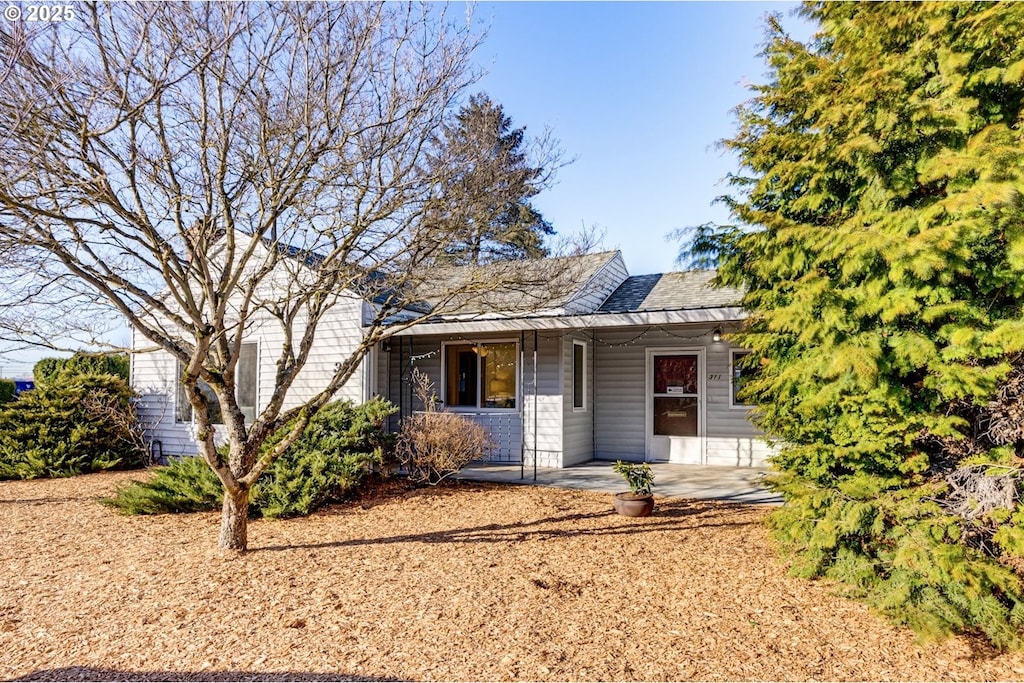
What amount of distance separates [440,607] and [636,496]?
126 inches

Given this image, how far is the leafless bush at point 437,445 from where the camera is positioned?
8.62m

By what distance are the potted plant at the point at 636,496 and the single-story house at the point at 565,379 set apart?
130 inches

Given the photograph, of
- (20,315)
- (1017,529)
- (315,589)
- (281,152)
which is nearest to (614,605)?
(315,589)

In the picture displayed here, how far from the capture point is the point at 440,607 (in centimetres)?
430

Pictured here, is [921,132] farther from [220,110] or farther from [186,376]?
[186,376]

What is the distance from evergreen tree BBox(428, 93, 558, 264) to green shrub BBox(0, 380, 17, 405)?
1259 centimetres

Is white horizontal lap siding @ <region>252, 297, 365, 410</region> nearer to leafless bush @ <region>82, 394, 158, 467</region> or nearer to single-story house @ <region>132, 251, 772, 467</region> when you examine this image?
single-story house @ <region>132, 251, 772, 467</region>

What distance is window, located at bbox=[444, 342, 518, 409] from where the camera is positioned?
11.3 metres

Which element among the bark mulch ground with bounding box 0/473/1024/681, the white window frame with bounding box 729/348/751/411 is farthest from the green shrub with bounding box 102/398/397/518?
the white window frame with bounding box 729/348/751/411

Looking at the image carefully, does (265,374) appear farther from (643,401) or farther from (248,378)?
(643,401)

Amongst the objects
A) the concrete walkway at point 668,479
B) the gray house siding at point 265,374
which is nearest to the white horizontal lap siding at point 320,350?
the gray house siding at point 265,374

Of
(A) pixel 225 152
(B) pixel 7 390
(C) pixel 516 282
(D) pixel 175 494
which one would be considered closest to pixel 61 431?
(D) pixel 175 494

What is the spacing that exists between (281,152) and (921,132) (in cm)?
500

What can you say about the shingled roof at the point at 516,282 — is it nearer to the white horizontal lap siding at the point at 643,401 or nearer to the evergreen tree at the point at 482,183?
the evergreen tree at the point at 482,183
